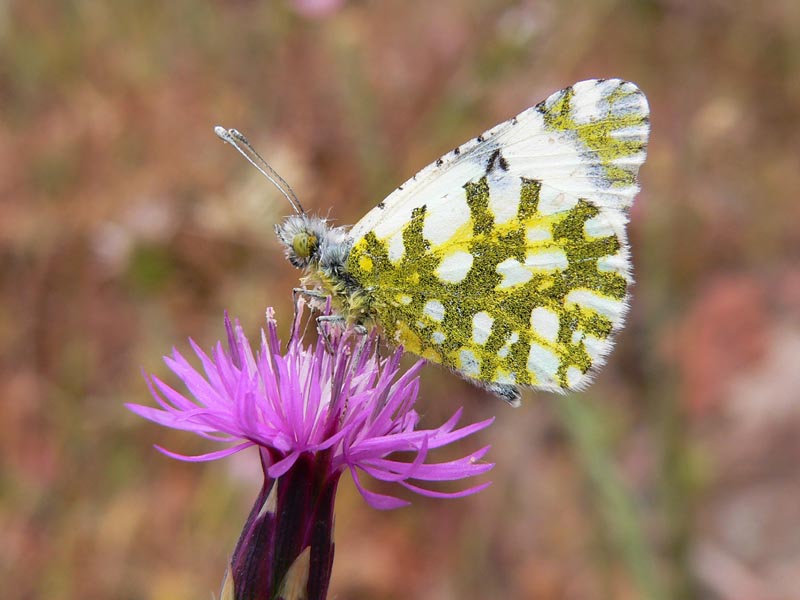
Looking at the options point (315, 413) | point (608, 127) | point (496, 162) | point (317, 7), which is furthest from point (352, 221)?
point (315, 413)

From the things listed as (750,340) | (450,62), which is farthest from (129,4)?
(750,340)

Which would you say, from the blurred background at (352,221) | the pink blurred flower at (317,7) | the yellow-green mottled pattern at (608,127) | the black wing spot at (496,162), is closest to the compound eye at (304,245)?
the black wing spot at (496,162)

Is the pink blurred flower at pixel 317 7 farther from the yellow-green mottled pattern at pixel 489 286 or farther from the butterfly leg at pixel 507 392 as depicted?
the butterfly leg at pixel 507 392

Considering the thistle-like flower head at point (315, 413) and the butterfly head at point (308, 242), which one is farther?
the butterfly head at point (308, 242)

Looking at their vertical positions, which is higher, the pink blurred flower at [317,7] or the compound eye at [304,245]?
the pink blurred flower at [317,7]

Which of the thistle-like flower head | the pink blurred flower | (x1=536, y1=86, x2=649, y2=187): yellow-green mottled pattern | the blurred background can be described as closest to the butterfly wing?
(x1=536, y1=86, x2=649, y2=187): yellow-green mottled pattern

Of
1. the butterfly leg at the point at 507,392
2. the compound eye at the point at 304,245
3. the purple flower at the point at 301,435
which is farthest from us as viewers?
the compound eye at the point at 304,245

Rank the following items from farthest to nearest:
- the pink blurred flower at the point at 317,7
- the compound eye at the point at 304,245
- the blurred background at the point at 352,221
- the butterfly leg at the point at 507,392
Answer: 1. the pink blurred flower at the point at 317,7
2. the blurred background at the point at 352,221
3. the compound eye at the point at 304,245
4. the butterfly leg at the point at 507,392

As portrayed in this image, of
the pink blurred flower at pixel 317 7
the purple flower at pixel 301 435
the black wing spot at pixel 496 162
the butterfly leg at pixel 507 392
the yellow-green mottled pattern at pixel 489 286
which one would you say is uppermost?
the pink blurred flower at pixel 317 7
